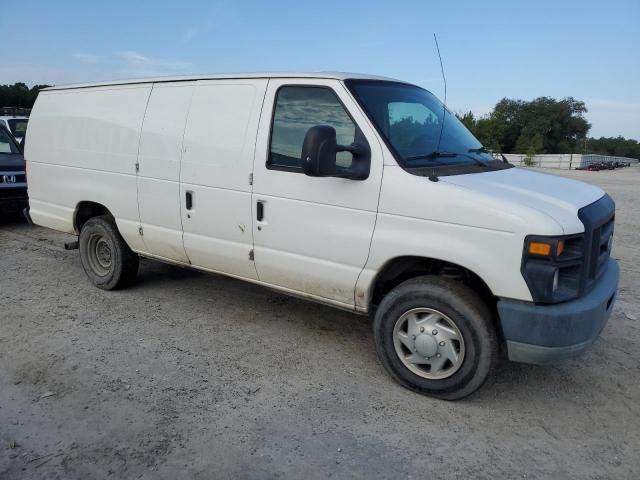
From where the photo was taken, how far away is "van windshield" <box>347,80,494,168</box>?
386 cm

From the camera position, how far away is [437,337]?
11.8 ft

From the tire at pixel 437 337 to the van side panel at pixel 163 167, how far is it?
220 cm

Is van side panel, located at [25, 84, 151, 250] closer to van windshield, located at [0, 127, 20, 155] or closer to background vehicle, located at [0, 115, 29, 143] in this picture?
van windshield, located at [0, 127, 20, 155]

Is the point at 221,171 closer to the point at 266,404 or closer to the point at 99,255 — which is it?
the point at 266,404

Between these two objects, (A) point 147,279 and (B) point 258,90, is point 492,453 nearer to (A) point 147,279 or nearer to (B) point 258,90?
(B) point 258,90


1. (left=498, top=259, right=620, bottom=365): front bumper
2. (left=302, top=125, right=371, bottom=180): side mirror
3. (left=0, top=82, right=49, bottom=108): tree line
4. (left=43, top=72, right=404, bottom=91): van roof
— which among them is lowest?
(left=498, top=259, right=620, bottom=365): front bumper

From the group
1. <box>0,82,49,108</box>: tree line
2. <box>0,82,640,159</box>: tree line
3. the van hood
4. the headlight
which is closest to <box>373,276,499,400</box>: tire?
the headlight

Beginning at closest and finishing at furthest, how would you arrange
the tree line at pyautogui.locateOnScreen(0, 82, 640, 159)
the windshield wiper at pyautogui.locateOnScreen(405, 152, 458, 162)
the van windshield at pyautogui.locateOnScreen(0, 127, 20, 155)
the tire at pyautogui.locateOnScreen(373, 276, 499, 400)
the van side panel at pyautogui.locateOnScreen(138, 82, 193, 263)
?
1. the tire at pyautogui.locateOnScreen(373, 276, 499, 400)
2. the windshield wiper at pyautogui.locateOnScreen(405, 152, 458, 162)
3. the van side panel at pyautogui.locateOnScreen(138, 82, 193, 263)
4. the van windshield at pyautogui.locateOnScreen(0, 127, 20, 155)
5. the tree line at pyautogui.locateOnScreen(0, 82, 640, 159)

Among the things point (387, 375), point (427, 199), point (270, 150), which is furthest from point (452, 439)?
point (270, 150)

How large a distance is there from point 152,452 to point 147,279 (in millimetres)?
3429

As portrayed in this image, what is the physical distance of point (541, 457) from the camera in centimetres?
309

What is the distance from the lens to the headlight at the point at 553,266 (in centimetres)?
309

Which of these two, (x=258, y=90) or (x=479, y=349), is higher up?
(x=258, y=90)

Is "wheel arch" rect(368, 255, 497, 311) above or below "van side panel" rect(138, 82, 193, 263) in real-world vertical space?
below
